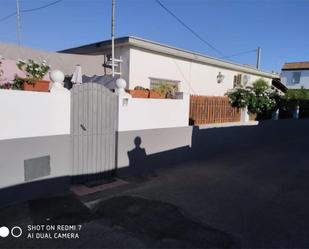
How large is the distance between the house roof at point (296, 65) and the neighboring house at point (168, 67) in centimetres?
2881

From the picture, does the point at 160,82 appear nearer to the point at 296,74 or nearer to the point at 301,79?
the point at 301,79

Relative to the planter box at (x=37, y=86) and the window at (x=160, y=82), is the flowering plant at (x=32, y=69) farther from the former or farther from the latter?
the window at (x=160, y=82)

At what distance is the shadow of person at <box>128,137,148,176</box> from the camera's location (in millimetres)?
7016

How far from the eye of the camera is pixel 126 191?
5.74 m

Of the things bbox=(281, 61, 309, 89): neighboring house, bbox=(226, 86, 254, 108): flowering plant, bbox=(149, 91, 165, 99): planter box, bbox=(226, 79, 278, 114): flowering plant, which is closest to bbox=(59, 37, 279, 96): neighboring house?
bbox=(226, 79, 278, 114): flowering plant

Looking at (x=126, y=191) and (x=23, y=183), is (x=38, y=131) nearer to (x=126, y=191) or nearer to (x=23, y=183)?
(x=23, y=183)

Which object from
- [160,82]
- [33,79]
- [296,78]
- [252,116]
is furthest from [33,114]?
[296,78]

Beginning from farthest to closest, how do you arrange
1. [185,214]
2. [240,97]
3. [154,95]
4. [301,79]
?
[301,79], [240,97], [154,95], [185,214]

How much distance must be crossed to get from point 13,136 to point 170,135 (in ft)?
14.9

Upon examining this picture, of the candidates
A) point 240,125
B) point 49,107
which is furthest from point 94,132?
point 240,125

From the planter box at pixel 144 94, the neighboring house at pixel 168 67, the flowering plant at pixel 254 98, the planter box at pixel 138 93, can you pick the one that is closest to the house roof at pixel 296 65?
the neighboring house at pixel 168 67

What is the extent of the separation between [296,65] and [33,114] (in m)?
42.2

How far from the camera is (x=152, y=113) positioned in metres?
7.41

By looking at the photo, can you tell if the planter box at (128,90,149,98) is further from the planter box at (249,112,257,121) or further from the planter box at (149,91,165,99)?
the planter box at (249,112,257,121)
